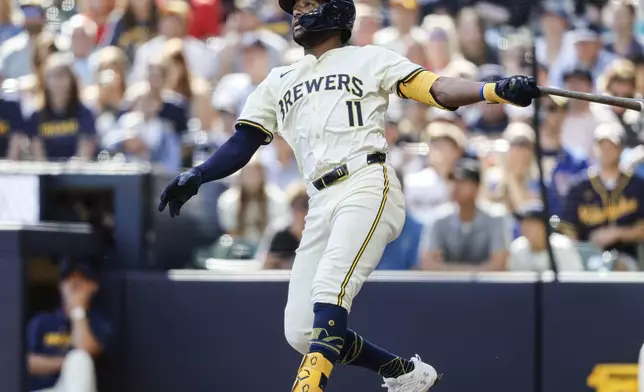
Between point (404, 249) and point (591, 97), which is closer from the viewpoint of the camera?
point (591, 97)

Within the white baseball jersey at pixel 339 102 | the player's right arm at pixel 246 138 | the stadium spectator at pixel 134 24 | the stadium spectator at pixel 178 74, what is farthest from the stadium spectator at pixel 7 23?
the white baseball jersey at pixel 339 102

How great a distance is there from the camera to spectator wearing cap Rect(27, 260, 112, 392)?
646cm

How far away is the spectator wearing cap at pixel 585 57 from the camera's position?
787cm

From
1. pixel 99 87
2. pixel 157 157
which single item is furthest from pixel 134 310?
pixel 99 87

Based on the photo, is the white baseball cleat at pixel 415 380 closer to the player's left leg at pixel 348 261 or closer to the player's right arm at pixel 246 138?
the player's left leg at pixel 348 261

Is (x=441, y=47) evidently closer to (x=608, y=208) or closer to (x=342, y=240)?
(x=608, y=208)

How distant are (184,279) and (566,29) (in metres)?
3.29

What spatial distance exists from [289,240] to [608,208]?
1.82 metres

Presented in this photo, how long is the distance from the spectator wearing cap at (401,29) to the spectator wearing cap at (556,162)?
2.14 metres

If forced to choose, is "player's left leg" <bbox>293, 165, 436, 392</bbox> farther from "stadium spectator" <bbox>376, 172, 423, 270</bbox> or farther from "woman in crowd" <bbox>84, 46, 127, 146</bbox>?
"woman in crowd" <bbox>84, 46, 127, 146</bbox>

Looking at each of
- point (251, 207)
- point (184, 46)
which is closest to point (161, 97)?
point (184, 46)

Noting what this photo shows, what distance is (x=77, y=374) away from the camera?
21.3ft

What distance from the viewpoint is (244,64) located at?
894cm

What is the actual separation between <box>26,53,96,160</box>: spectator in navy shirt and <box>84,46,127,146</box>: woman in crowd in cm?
24
